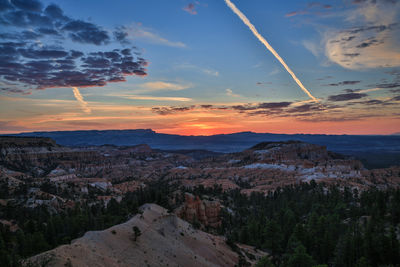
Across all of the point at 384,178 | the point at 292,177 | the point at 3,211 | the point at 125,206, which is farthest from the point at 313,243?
the point at 384,178

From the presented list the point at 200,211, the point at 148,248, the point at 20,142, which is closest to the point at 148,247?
the point at 148,248

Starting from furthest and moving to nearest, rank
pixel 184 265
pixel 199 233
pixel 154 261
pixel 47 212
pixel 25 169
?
pixel 25 169 → pixel 47 212 → pixel 199 233 → pixel 184 265 → pixel 154 261

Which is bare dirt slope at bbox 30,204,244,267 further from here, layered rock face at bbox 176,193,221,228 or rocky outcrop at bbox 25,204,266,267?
layered rock face at bbox 176,193,221,228

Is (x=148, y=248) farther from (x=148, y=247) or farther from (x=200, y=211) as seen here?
(x=200, y=211)

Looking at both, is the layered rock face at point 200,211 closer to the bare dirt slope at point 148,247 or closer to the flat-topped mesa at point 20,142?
the bare dirt slope at point 148,247

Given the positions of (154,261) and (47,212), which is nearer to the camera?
(154,261)

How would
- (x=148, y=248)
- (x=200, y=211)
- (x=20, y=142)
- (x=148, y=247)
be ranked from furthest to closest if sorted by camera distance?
(x=20, y=142) → (x=200, y=211) → (x=148, y=247) → (x=148, y=248)

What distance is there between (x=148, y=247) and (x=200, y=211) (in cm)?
3074

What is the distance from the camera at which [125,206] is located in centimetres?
6081

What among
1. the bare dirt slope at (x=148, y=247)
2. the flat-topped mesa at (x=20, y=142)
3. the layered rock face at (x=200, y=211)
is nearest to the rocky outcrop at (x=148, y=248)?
the bare dirt slope at (x=148, y=247)

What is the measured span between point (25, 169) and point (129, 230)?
13444 centimetres

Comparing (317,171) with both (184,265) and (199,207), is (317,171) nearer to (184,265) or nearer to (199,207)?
(199,207)

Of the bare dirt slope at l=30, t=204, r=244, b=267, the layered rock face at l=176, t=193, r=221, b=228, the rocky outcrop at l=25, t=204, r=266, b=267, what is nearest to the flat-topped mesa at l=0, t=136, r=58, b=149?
the layered rock face at l=176, t=193, r=221, b=228

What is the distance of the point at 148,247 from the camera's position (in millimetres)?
38719
